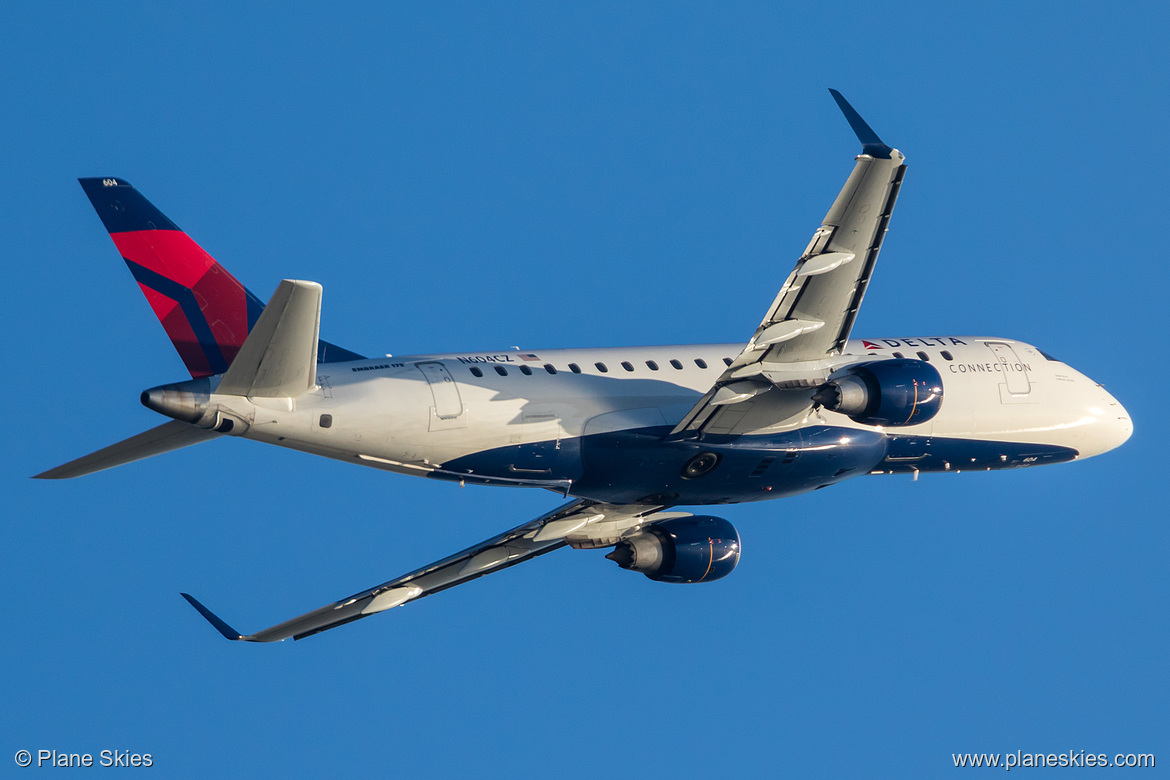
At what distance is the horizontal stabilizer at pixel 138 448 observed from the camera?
102ft

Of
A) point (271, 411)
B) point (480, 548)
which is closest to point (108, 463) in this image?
point (271, 411)

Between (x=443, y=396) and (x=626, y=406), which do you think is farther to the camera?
(x=626, y=406)

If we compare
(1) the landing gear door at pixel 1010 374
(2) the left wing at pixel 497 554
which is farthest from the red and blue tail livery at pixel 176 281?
(1) the landing gear door at pixel 1010 374

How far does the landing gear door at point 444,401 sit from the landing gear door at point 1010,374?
1377 centimetres

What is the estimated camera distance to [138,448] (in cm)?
3175

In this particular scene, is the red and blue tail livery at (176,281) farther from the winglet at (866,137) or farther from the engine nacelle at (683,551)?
the winglet at (866,137)

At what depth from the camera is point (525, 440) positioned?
111 feet

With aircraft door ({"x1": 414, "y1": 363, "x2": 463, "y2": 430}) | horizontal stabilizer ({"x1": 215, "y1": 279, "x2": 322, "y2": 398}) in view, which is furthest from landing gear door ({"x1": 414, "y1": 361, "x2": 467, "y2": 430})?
horizontal stabilizer ({"x1": 215, "y1": 279, "x2": 322, "y2": 398})

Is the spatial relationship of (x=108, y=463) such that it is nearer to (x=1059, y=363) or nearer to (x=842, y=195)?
(x=842, y=195)

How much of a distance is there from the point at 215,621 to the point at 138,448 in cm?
647

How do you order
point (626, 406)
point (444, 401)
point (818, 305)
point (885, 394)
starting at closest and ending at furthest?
point (818, 305)
point (444, 401)
point (885, 394)
point (626, 406)

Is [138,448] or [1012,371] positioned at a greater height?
[1012,371]

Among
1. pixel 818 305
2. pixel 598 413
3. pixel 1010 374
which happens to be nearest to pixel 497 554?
pixel 598 413

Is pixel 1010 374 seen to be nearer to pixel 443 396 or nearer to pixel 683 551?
pixel 683 551
